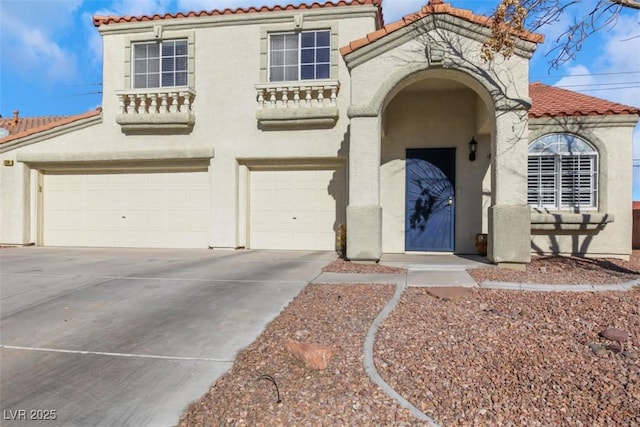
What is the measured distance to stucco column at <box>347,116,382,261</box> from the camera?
768 cm

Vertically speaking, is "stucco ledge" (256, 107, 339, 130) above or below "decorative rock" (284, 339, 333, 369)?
above

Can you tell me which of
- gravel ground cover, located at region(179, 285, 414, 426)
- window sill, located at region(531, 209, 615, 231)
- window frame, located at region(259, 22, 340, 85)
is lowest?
gravel ground cover, located at region(179, 285, 414, 426)

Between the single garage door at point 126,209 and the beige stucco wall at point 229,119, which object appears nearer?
the beige stucco wall at point 229,119

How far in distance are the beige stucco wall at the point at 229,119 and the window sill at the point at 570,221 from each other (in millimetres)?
4741

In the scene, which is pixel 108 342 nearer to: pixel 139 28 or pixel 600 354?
pixel 600 354

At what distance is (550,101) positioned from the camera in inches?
404

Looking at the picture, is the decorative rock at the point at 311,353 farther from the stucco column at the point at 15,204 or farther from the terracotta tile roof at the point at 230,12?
the stucco column at the point at 15,204

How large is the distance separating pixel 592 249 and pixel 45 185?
575 inches

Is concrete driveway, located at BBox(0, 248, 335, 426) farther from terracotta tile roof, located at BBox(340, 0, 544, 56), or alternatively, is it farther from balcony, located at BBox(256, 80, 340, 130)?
terracotta tile roof, located at BBox(340, 0, 544, 56)

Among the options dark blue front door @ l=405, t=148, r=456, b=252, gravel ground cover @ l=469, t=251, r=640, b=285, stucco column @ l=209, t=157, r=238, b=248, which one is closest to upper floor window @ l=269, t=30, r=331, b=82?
stucco column @ l=209, t=157, r=238, b=248

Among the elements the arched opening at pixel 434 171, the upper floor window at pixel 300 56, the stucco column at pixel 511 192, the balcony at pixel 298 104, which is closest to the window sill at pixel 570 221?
the arched opening at pixel 434 171

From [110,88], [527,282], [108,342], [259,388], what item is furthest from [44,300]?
[110,88]

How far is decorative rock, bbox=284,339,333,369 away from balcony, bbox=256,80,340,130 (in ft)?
24.5

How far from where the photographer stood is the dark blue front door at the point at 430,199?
991 centimetres
